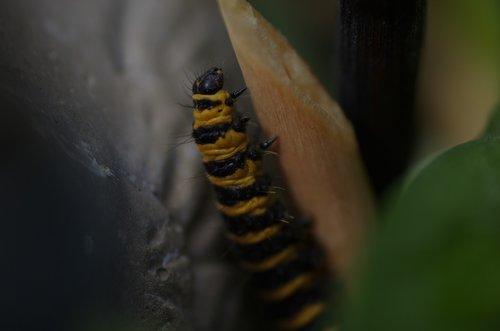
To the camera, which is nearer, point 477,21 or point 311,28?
point 477,21

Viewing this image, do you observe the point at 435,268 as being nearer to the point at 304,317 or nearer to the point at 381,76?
the point at 381,76

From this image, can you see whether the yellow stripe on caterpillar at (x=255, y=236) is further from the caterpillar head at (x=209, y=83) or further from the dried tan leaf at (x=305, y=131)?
the caterpillar head at (x=209, y=83)

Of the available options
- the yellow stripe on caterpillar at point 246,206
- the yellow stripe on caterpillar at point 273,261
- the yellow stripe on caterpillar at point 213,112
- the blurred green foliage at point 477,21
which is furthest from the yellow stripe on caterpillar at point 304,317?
the blurred green foliage at point 477,21

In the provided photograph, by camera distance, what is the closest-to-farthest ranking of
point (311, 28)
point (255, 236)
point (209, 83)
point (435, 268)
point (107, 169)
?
point (435, 268) → point (107, 169) → point (209, 83) → point (255, 236) → point (311, 28)

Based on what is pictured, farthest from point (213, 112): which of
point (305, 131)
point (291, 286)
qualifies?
point (291, 286)

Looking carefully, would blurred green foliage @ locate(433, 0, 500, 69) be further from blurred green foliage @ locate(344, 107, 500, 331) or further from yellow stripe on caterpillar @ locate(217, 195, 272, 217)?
blurred green foliage @ locate(344, 107, 500, 331)

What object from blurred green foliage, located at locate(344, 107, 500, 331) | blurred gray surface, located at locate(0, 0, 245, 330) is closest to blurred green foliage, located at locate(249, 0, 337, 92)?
blurred gray surface, located at locate(0, 0, 245, 330)

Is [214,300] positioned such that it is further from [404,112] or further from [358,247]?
[404,112]
